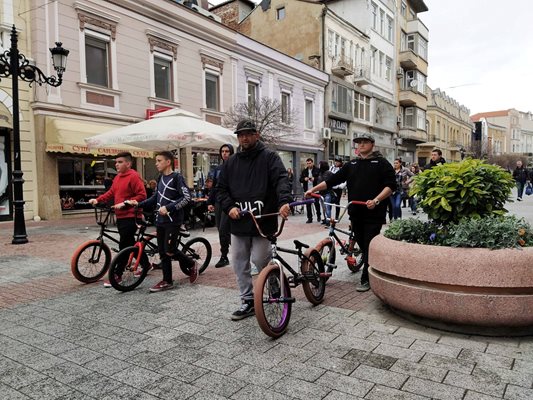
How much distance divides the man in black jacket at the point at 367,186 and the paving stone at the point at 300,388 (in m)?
2.39

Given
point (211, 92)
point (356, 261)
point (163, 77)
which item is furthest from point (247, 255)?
point (211, 92)

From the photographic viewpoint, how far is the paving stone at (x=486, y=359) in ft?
10.1

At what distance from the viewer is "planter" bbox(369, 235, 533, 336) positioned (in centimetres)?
340

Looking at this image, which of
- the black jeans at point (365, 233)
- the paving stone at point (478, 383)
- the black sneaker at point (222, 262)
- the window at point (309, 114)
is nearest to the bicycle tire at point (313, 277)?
the black jeans at point (365, 233)

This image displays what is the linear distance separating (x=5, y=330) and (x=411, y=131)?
37869mm

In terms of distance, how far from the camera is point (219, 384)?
9.39 ft

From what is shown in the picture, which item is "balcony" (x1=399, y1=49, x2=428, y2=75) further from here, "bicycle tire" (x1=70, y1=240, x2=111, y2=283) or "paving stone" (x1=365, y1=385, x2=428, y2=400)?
"paving stone" (x1=365, y1=385, x2=428, y2=400)

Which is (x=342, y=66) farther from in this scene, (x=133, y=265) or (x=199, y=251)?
(x=133, y=265)

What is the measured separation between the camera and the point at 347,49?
29203 mm

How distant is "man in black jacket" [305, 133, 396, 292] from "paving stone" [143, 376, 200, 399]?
2756mm

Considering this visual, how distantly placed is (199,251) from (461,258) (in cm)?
366

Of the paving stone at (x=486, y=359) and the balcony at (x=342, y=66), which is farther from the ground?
the balcony at (x=342, y=66)

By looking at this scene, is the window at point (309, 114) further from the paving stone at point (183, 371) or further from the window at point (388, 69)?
the paving stone at point (183, 371)

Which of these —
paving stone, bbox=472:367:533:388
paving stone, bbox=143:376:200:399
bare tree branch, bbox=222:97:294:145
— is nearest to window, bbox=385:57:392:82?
bare tree branch, bbox=222:97:294:145
